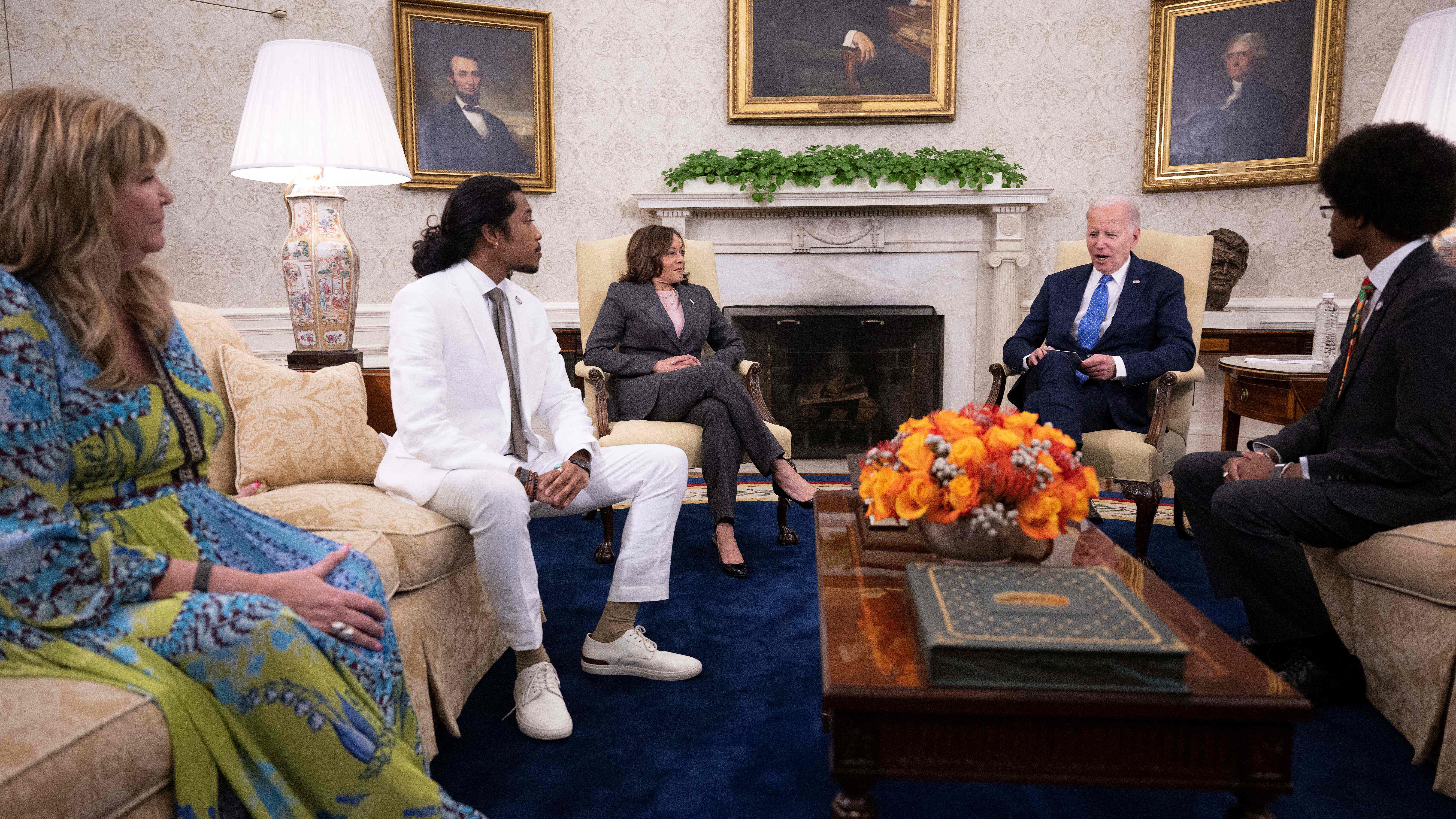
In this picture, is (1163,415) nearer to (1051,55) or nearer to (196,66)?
(1051,55)

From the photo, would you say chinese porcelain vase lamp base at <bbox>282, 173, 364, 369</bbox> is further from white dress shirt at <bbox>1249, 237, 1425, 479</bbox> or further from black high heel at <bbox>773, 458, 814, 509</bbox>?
white dress shirt at <bbox>1249, 237, 1425, 479</bbox>

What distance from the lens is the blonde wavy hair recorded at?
107 centimetres

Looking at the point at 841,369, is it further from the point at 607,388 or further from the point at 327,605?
the point at 327,605

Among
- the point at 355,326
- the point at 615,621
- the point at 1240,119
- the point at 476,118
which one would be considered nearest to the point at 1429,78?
the point at 1240,119

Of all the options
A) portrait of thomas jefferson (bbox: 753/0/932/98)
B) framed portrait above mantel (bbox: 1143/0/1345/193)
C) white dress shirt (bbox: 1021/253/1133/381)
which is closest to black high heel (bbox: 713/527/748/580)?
white dress shirt (bbox: 1021/253/1133/381)

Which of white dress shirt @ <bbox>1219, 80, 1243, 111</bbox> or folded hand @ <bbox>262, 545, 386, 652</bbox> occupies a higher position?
white dress shirt @ <bbox>1219, 80, 1243, 111</bbox>

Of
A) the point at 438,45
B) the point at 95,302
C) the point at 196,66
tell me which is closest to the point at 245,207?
the point at 196,66

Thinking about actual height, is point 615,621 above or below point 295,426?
below

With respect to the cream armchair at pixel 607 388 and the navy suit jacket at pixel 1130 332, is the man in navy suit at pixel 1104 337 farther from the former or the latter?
the cream armchair at pixel 607 388

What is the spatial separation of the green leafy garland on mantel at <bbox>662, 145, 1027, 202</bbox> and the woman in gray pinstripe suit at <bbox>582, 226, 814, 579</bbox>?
110cm

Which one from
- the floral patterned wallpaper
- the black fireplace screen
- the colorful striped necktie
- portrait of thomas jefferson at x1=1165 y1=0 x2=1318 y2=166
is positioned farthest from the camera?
the black fireplace screen

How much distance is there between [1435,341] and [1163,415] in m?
1.14

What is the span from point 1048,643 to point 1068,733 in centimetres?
12

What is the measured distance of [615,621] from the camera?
2.10 meters
